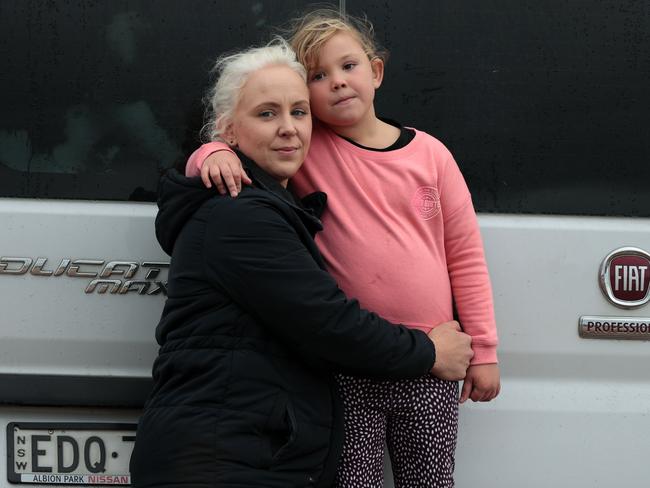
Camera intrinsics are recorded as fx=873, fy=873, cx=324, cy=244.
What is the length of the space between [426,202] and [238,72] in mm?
488

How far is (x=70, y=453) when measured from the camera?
6.63 feet

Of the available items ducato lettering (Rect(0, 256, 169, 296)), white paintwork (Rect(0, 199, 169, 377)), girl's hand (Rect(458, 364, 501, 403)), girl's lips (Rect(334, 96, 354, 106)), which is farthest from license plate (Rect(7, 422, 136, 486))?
girl's lips (Rect(334, 96, 354, 106))

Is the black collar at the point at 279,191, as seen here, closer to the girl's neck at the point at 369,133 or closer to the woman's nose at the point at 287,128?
the woman's nose at the point at 287,128

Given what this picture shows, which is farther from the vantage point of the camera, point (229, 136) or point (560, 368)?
point (560, 368)

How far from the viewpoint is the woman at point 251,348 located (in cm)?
165

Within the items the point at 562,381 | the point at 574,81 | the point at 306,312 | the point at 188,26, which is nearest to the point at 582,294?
the point at 562,381

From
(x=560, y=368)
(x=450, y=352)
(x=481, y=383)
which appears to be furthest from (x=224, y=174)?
(x=560, y=368)

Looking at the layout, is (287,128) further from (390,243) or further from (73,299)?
(73,299)

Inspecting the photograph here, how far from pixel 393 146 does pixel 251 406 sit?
0.66 meters

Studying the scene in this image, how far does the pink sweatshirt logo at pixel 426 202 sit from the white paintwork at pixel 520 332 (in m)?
0.18

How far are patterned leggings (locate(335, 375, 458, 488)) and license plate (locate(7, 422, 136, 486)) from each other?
529 mm

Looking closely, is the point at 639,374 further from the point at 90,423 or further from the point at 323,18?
the point at 90,423

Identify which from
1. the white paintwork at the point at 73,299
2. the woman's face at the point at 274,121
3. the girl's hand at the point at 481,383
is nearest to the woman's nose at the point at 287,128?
the woman's face at the point at 274,121

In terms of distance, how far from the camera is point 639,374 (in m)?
2.01
